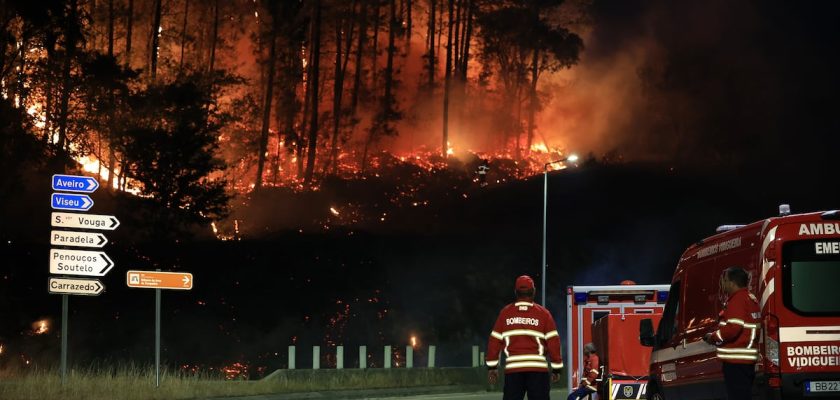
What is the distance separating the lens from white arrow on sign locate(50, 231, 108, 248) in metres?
21.5

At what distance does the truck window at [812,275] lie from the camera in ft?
32.1

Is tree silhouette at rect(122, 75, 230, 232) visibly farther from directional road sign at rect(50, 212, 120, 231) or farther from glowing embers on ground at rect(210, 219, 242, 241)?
directional road sign at rect(50, 212, 120, 231)

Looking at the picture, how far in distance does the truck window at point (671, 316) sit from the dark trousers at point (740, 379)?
2396mm

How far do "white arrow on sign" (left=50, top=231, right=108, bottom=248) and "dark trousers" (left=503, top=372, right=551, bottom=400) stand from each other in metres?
13.1

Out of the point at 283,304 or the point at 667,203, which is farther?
the point at 667,203

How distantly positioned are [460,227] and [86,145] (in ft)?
77.5

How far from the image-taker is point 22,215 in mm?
51281

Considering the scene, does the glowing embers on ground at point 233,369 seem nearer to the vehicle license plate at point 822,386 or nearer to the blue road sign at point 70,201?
the blue road sign at point 70,201

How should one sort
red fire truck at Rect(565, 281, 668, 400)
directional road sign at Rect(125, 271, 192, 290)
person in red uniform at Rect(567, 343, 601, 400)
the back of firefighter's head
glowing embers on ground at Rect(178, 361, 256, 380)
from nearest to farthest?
the back of firefighter's head → person in red uniform at Rect(567, 343, 601, 400) → red fire truck at Rect(565, 281, 668, 400) → directional road sign at Rect(125, 271, 192, 290) → glowing embers on ground at Rect(178, 361, 256, 380)

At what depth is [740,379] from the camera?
9875mm

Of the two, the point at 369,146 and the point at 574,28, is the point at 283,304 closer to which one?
the point at 369,146

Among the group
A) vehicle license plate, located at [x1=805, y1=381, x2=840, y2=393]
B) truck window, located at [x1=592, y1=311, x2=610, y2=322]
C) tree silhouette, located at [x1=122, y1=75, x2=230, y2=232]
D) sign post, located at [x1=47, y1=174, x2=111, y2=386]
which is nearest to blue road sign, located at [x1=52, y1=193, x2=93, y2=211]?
sign post, located at [x1=47, y1=174, x2=111, y2=386]

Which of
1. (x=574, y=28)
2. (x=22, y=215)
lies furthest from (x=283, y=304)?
(x=574, y=28)

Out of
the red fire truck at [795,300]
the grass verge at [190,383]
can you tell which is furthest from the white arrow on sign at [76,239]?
the red fire truck at [795,300]
